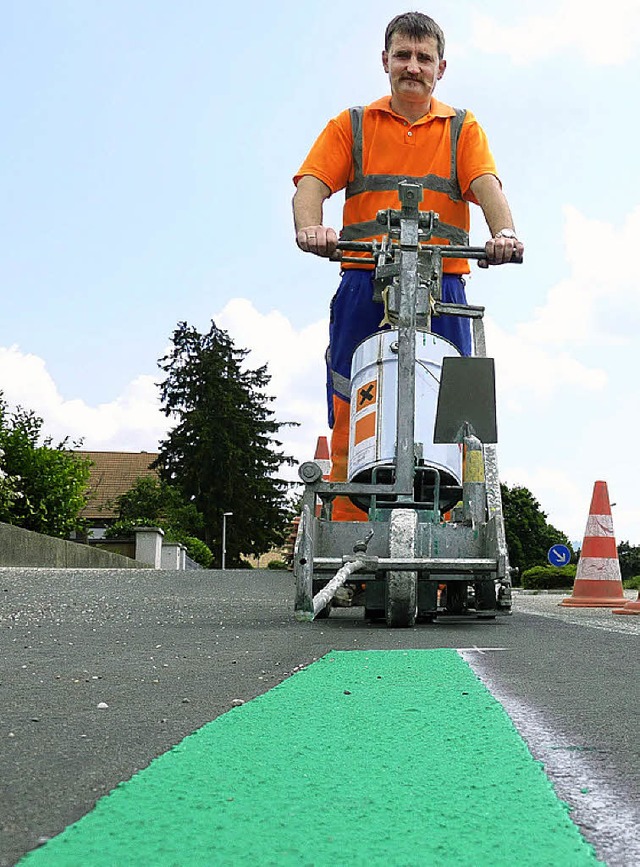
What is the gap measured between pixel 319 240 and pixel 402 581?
193cm

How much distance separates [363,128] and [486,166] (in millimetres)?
758

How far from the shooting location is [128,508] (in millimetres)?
49750

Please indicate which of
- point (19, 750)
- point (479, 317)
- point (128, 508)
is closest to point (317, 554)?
point (479, 317)

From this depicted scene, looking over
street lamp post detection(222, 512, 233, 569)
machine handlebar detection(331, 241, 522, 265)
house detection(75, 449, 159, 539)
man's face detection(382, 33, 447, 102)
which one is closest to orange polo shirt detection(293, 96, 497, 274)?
man's face detection(382, 33, 447, 102)

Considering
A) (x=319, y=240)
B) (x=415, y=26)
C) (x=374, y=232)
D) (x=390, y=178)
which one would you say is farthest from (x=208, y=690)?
(x=415, y=26)

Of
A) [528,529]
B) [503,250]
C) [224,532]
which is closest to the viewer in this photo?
[503,250]

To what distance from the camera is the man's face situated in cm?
600

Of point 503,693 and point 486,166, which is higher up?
point 486,166

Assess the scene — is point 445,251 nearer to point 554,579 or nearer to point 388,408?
point 388,408

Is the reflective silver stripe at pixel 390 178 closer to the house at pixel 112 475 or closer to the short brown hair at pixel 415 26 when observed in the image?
the short brown hair at pixel 415 26

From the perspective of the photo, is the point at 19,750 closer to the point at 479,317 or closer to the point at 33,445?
the point at 479,317

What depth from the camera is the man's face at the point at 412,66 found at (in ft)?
19.7

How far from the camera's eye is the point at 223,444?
59.0 m

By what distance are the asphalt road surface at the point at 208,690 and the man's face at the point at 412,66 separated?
3027 millimetres
